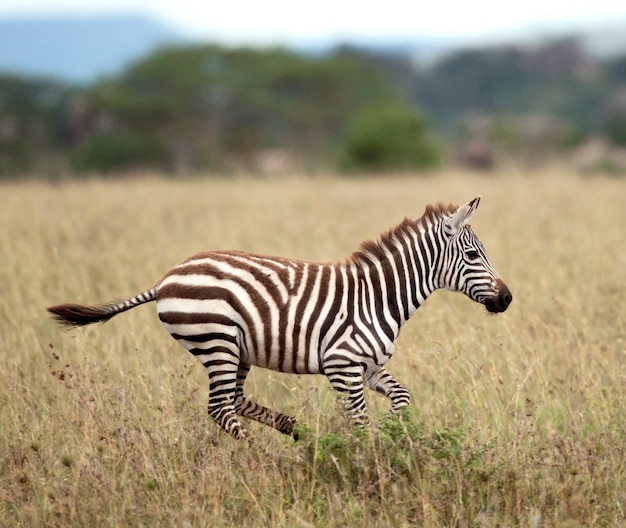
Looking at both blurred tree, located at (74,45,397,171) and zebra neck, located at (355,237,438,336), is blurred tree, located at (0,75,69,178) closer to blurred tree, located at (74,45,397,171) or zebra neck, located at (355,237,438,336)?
blurred tree, located at (74,45,397,171)

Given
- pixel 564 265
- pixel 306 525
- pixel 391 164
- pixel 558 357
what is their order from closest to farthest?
1. pixel 306 525
2. pixel 558 357
3. pixel 564 265
4. pixel 391 164

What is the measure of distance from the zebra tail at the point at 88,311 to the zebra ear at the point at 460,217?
5.62ft

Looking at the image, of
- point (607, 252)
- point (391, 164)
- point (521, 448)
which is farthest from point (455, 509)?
point (391, 164)

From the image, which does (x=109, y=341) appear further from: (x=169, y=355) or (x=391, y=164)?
(x=391, y=164)

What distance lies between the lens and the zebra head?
536 cm

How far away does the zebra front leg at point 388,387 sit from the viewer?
5.35 metres

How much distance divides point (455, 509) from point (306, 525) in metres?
0.78

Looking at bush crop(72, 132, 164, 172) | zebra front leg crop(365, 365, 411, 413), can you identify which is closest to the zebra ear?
zebra front leg crop(365, 365, 411, 413)

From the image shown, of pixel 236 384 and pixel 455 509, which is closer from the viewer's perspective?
pixel 455 509

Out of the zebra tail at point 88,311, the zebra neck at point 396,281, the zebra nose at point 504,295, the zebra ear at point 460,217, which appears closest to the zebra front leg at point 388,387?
the zebra neck at point 396,281

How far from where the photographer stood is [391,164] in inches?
1208

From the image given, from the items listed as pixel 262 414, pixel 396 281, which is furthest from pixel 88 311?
pixel 396 281

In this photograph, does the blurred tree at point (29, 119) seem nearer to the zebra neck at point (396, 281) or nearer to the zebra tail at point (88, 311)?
the zebra tail at point (88, 311)

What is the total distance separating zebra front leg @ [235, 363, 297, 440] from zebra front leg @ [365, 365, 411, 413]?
509mm
